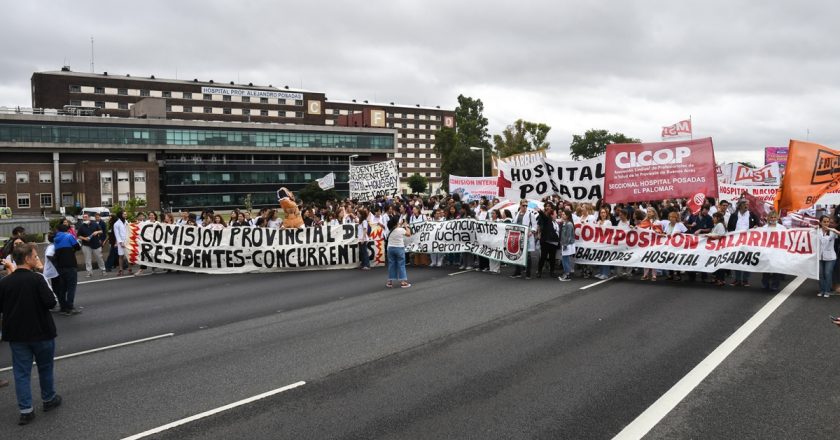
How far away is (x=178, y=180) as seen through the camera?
276 ft

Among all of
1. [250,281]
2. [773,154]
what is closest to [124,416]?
[250,281]

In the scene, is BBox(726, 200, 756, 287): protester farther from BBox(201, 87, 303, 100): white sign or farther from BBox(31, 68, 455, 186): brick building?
BBox(201, 87, 303, 100): white sign

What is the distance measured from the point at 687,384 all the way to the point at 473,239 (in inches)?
391

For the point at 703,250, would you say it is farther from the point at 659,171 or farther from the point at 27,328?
the point at 27,328

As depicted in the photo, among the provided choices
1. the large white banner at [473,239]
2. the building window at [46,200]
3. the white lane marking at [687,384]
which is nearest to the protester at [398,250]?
the large white banner at [473,239]

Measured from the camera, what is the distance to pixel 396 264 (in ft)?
44.1

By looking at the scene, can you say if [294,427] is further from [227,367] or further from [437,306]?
[437,306]

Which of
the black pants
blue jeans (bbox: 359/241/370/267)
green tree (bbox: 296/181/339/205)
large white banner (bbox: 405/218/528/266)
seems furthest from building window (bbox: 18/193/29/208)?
the black pants

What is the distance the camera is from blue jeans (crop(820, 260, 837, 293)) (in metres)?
11.2

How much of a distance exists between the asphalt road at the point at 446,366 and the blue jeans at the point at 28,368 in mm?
256

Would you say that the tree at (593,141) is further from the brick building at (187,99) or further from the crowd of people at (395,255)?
the crowd of people at (395,255)

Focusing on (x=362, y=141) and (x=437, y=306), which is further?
(x=362, y=141)

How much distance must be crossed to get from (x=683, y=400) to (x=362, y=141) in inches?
3859

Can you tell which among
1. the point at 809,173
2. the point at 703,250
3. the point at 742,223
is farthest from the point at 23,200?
the point at 809,173
